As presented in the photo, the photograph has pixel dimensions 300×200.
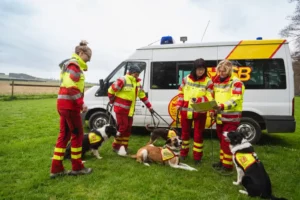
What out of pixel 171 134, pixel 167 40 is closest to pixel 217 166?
pixel 171 134

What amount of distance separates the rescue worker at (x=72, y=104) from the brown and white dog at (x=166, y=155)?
1165 millimetres

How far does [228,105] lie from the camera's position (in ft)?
12.4

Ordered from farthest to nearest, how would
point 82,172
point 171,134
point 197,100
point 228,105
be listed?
point 171,134
point 197,100
point 82,172
point 228,105

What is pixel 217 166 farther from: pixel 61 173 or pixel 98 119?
pixel 98 119

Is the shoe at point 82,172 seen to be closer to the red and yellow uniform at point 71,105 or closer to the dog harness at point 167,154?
the red and yellow uniform at point 71,105

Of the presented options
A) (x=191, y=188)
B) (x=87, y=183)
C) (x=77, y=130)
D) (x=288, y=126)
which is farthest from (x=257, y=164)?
(x=288, y=126)

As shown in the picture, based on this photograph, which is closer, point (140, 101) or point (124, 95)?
point (124, 95)

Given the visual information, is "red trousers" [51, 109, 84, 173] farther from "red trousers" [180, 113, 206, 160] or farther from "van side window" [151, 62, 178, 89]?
"van side window" [151, 62, 178, 89]

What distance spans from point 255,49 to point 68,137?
16.5 feet

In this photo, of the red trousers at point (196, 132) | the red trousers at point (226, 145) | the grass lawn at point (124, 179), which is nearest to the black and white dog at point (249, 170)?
the grass lawn at point (124, 179)

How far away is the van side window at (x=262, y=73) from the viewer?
579 cm

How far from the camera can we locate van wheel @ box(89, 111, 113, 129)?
6.91m

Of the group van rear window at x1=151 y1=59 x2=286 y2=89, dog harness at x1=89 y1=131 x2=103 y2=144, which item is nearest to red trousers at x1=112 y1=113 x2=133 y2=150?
dog harness at x1=89 y1=131 x2=103 y2=144

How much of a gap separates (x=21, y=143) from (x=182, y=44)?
5.10m
